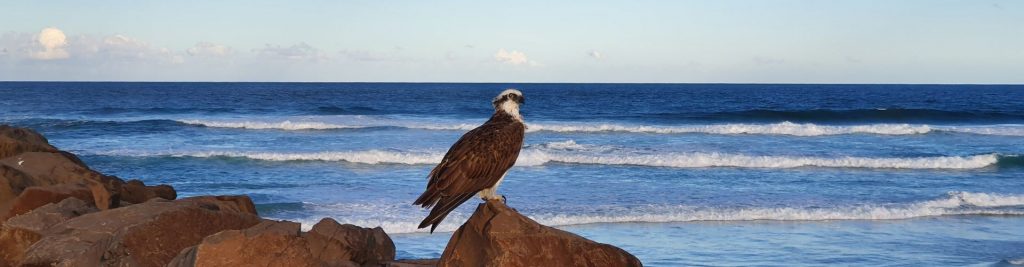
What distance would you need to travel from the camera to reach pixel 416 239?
11.5 metres

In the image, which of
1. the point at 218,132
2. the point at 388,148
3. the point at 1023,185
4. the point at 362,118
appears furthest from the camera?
the point at 362,118

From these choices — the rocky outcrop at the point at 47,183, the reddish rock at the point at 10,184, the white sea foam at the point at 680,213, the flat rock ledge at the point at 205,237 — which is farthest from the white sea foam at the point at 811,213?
the reddish rock at the point at 10,184

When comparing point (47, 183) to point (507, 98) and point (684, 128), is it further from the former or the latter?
point (684, 128)

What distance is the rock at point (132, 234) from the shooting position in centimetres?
639

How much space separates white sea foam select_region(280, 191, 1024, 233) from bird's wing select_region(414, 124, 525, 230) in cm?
572

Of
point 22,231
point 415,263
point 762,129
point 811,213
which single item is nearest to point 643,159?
point 811,213

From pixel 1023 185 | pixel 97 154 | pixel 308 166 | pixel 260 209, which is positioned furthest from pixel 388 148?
pixel 1023 185

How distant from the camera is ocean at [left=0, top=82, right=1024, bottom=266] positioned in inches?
460

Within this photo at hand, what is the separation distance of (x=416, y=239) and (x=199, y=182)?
730cm

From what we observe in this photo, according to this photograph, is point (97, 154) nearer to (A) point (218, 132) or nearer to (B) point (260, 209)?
(A) point (218, 132)

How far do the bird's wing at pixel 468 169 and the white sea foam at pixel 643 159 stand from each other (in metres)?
14.8

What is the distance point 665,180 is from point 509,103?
39.7ft

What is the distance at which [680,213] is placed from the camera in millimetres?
13664

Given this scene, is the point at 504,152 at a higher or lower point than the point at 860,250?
higher
